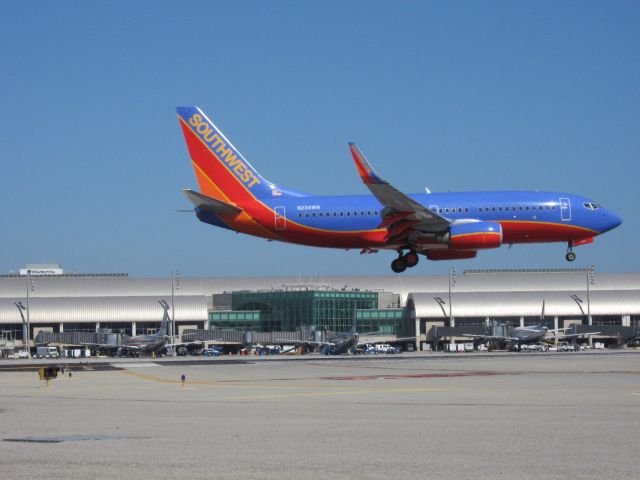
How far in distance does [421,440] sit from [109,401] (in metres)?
17.8

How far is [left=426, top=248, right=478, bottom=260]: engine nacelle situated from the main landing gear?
40.8 inches

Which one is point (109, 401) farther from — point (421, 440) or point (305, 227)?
point (305, 227)

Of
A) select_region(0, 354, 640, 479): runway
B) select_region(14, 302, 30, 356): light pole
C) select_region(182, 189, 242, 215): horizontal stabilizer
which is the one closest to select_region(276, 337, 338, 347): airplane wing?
select_region(14, 302, 30, 356): light pole

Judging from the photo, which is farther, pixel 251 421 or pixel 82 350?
pixel 82 350

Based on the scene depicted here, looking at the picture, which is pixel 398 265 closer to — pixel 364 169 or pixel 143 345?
pixel 364 169

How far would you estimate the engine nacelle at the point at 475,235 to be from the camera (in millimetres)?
65000

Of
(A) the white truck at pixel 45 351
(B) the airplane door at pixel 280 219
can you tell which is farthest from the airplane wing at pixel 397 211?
(A) the white truck at pixel 45 351

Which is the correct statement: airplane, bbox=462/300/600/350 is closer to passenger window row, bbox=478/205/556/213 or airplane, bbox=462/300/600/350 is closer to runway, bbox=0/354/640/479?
passenger window row, bbox=478/205/556/213

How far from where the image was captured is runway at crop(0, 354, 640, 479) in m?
19.7

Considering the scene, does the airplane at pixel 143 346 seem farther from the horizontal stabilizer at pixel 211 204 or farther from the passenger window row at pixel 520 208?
the passenger window row at pixel 520 208

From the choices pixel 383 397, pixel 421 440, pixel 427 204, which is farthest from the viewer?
pixel 427 204

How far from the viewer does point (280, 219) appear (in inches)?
2677

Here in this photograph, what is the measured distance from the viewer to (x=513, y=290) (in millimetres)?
174250

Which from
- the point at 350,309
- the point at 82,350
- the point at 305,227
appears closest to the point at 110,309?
the point at 82,350
